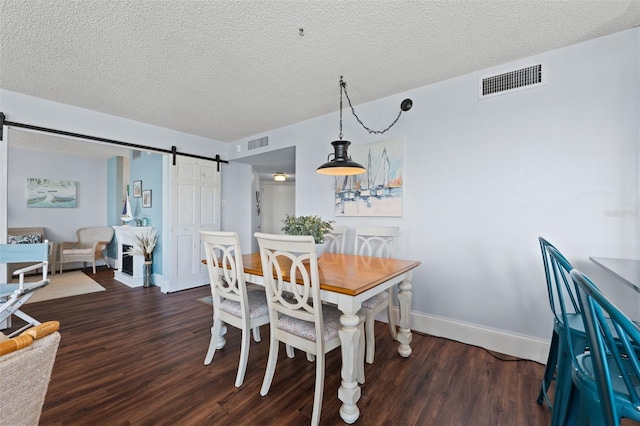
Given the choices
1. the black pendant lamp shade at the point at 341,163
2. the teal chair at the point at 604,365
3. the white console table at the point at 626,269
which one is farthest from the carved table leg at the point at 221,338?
the white console table at the point at 626,269

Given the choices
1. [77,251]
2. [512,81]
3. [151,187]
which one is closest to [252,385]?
[512,81]

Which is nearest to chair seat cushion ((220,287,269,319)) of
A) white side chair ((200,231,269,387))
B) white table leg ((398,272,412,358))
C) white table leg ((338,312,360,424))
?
white side chair ((200,231,269,387))

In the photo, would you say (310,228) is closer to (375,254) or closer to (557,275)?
(375,254)

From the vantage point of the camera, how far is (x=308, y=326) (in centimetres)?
167

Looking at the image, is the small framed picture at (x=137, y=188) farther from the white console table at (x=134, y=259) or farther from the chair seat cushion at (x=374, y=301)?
the chair seat cushion at (x=374, y=301)

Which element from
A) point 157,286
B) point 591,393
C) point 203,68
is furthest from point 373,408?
point 157,286

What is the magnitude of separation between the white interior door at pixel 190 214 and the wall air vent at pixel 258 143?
0.75m

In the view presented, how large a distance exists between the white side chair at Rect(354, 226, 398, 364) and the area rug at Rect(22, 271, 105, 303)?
169 inches

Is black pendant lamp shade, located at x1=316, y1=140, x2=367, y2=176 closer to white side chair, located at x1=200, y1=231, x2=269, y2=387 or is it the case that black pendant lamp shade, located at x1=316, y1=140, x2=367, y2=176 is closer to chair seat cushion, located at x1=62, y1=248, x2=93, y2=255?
white side chair, located at x1=200, y1=231, x2=269, y2=387

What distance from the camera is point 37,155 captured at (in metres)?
5.40

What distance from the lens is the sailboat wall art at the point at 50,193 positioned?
17.5 ft

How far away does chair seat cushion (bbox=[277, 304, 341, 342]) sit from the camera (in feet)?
5.33

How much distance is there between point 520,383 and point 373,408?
1.10 m

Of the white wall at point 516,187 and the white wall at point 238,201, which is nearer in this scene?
the white wall at point 516,187
